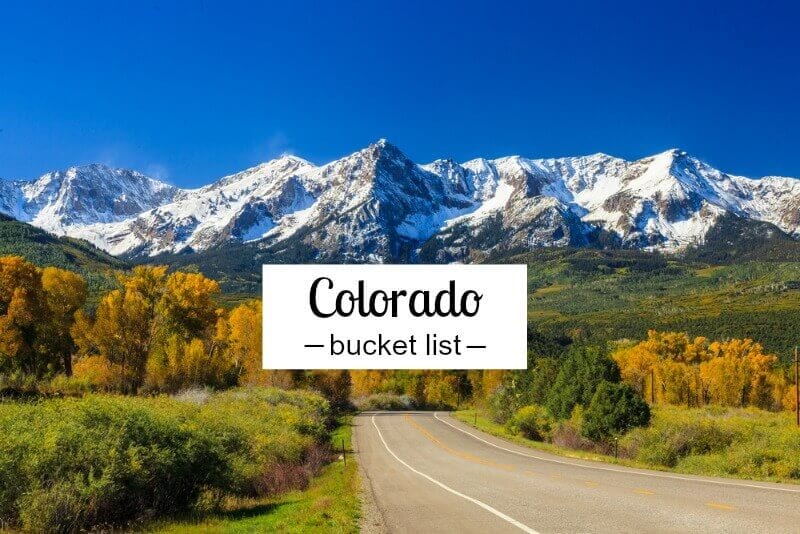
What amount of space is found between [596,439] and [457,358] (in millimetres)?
23591

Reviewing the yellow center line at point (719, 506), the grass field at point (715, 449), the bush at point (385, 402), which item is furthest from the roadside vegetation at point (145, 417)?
the bush at point (385, 402)

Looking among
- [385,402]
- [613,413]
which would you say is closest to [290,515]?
[613,413]

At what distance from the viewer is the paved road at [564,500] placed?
12461mm

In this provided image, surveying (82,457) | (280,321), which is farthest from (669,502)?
(280,321)

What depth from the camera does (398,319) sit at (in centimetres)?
2486

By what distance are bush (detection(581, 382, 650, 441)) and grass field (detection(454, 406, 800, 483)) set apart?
4.18 ft

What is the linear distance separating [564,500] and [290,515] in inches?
266

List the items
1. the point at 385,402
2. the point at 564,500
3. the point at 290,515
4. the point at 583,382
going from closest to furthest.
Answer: the point at 290,515, the point at 564,500, the point at 583,382, the point at 385,402

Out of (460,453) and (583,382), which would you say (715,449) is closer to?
(460,453)

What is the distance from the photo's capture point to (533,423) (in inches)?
2168

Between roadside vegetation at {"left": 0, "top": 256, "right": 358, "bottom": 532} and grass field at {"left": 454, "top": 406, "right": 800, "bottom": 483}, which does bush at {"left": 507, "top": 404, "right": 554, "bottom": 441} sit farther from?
roadside vegetation at {"left": 0, "top": 256, "right": 358, "bottom": 532}

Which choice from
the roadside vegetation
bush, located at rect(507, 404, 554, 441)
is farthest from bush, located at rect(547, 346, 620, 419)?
the roadside vegetation

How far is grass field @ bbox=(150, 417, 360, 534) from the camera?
14.1 meters

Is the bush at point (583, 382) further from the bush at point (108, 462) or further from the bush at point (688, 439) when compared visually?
the bush at point (108, 462)
